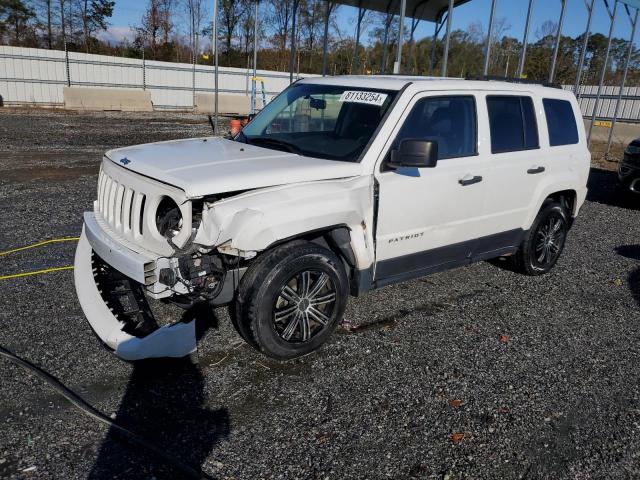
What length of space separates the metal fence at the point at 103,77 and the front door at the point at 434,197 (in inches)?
916

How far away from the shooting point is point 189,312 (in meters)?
4.46

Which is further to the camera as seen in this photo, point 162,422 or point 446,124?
point 446,124

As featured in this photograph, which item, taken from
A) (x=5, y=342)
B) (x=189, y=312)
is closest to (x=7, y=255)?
(x=5, y=342)

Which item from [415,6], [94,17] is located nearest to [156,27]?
[94,17]

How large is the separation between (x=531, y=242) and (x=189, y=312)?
3.56 meters

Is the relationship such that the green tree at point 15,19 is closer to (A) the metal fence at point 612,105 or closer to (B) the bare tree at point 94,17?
(B) the bare tree at point 94,17

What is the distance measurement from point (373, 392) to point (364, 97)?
236 centimetres

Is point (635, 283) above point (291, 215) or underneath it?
underneath

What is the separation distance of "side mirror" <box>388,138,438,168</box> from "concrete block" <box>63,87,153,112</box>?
23.2 meters

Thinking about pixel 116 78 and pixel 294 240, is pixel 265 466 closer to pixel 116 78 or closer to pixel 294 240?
pixel 294 240

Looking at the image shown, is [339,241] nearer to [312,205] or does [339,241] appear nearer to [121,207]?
[312,205]

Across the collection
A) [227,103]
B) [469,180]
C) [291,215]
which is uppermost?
[469,180]

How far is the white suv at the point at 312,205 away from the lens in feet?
11.0

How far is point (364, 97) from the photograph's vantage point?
437 cm
